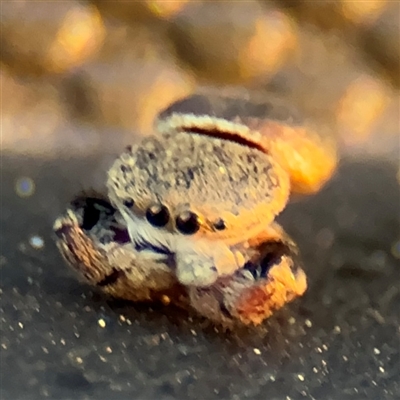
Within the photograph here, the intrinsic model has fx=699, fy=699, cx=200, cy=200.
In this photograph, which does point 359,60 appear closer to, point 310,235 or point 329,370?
point 310,235

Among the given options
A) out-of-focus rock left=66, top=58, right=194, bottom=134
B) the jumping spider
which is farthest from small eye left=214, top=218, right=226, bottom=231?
out-of-focus rock left=66, top=58, right=194, bottom=134

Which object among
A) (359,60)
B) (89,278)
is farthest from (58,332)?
(359,60)

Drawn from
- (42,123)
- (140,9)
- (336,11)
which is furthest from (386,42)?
(42,123)

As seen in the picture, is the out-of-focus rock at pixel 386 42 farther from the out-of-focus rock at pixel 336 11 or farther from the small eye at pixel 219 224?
the small eye at pixel 219 224

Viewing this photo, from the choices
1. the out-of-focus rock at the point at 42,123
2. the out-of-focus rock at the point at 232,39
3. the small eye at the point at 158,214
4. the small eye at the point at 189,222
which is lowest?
the out-of-focus rock at the point at 42,123

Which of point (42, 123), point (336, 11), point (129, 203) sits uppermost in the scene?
point (336, 11)

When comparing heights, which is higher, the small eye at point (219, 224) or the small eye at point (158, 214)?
the small eye at point (219, 224)

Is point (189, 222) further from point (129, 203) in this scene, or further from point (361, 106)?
point (361, 106)

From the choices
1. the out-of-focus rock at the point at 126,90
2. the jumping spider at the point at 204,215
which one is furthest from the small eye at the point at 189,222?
the out-of-focus rock at the point at 126,90
